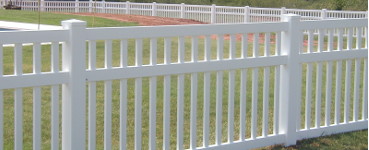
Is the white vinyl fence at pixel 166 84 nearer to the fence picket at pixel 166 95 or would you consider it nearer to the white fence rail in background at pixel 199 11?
the fence picket at pixel 166 95

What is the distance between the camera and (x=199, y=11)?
97.0ft

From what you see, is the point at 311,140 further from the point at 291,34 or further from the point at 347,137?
the point at 291,34

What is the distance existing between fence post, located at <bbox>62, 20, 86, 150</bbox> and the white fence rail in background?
60.7ft

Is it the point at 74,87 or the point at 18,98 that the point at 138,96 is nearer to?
the point at 74,87

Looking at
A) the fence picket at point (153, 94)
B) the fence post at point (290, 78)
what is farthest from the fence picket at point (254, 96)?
the fence picket at point (153, 94)

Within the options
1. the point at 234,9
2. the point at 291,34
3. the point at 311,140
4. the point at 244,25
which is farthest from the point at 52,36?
the point at 234,9

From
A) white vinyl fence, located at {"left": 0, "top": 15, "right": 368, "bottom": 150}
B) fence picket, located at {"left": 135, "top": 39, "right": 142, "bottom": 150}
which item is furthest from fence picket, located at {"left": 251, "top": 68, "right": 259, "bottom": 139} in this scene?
fence picket, located at {"left": 135, "top": 39, "right": 142, "bottom": 150}

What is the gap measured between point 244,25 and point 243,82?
0.50 meters

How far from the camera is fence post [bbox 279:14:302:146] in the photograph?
6488 millimetres

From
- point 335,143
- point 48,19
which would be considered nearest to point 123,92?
point 335,143

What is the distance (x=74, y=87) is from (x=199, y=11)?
24580 mm

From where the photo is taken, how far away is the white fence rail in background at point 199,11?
82.7 ft

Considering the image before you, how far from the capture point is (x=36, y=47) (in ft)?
16.5

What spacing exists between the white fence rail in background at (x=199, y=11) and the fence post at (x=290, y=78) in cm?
1664
